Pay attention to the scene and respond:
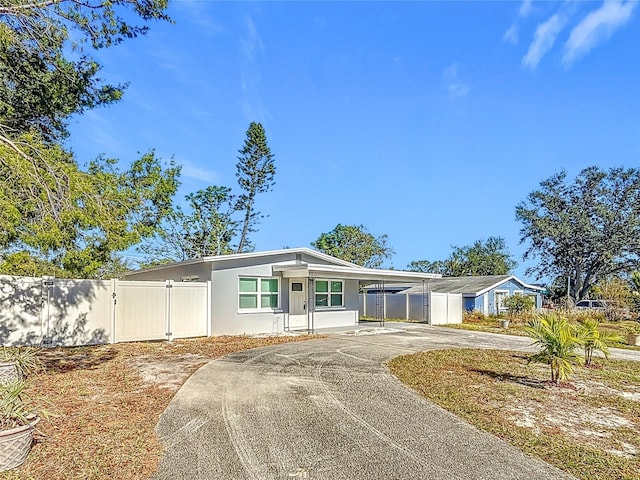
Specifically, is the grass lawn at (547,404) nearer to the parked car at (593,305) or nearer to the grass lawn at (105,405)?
the grass lawn at (105,405)

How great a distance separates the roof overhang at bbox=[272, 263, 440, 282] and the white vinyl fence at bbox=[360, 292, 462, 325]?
1777mm

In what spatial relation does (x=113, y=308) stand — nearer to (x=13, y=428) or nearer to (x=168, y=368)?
Result: (x=168, y=368)

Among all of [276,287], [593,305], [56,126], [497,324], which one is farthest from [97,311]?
[593,305]

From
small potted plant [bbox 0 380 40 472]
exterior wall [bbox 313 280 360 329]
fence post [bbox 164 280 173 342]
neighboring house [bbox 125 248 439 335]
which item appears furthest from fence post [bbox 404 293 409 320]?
small potted plant [bbox 0 380 40 472]

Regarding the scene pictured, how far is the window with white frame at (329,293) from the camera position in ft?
58.0

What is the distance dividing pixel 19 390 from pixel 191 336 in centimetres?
995

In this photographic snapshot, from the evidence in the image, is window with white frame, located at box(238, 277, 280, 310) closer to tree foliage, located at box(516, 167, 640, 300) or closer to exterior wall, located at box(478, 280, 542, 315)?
exterior wall, located at box(478, 280, 542, 315)

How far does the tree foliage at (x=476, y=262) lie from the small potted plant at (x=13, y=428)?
45.9m

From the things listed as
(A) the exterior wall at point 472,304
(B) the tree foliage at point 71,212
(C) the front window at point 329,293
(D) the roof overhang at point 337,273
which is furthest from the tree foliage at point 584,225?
(B) the tree foliage at point 71,212

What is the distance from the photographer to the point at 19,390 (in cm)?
411

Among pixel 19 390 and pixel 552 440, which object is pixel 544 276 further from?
pixel 19 390

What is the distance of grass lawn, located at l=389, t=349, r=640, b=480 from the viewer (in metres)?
4.32

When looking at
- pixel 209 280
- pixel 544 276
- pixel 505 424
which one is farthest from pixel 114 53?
pixel 544 276

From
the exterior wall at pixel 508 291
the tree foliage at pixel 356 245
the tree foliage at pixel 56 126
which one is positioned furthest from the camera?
the tree foliage at pixel 356 245
